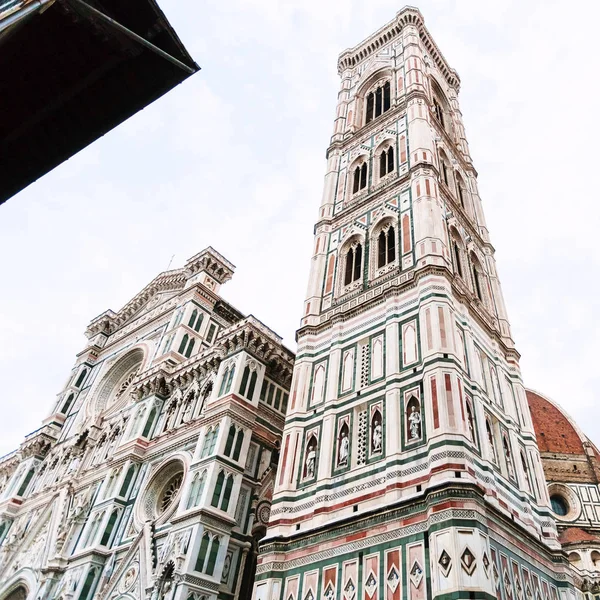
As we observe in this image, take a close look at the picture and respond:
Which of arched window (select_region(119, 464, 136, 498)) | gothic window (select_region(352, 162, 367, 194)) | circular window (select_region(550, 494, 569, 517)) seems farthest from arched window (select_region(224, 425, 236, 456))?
circular window (select_region(550, 494, 569, 517))

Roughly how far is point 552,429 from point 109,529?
33.2m

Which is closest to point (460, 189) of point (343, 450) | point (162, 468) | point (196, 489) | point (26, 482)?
point (343, 450)

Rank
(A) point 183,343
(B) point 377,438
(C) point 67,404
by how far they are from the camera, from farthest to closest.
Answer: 1. (C) point 67,404
2. (A) point 183,343
3. (B) point 377,438

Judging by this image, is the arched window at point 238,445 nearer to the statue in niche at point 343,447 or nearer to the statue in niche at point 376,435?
the statue in niche at point 343,447

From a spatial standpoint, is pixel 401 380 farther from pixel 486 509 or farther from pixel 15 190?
pixel 15 190

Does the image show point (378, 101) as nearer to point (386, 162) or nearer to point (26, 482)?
point (386, 162)

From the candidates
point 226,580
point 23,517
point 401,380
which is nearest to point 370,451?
point 401,380

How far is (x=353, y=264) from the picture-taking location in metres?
20.5

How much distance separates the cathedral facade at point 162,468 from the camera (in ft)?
53.8

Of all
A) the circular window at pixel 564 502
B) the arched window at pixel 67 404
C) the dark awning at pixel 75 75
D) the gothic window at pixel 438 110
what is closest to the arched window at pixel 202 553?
the dark awning at pixel 75 75

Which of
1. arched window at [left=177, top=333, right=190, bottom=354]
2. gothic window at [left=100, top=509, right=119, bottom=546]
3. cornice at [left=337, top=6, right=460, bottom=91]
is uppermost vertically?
cornice at [left=337, top=6, right=460, bottom=91]

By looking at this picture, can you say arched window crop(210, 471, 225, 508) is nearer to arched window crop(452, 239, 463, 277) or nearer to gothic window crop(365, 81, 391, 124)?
arched window crop(452, 239, 463, 277)

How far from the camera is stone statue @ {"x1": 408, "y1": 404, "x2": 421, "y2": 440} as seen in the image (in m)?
13.6

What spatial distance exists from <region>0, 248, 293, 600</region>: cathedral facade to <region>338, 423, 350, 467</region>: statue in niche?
14.0ft
